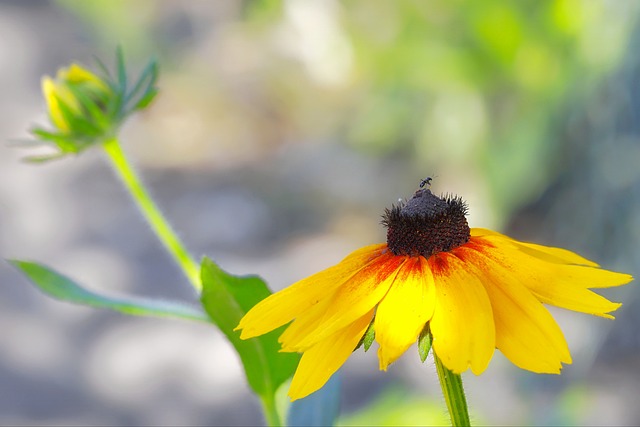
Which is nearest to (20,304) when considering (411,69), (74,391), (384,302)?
(74,391)

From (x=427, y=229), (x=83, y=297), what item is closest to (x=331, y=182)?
(x=83, y=297)

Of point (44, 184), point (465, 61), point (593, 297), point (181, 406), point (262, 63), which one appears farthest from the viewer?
point (262, 63)

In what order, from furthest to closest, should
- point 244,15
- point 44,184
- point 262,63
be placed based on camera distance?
point 244,15 < point 262,63 < point 44,184

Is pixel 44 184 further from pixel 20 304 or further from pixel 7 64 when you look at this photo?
pixel 7 64

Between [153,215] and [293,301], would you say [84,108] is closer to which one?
[153,215]

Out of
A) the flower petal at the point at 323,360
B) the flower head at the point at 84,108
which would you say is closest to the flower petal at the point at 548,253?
the flower petal at the point at 323,360

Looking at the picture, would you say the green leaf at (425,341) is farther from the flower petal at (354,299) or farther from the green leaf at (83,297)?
the green leaf at (83,297)

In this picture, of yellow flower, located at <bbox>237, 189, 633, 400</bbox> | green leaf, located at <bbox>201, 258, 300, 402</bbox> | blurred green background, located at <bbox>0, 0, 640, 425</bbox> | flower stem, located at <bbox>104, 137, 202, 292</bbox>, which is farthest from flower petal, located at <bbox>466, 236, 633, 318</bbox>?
blurred green background, located at <bbox>0, 0, 640, 425</bbox>
